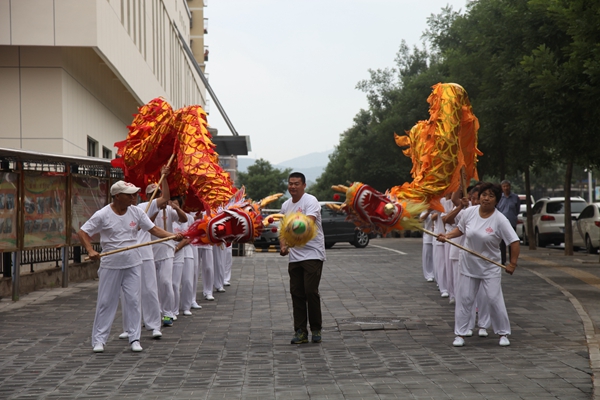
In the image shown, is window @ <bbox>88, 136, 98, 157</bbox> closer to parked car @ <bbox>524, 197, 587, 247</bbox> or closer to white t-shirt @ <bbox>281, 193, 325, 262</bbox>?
parked car @ <bbox>524, 197, 587, 247</bbox>

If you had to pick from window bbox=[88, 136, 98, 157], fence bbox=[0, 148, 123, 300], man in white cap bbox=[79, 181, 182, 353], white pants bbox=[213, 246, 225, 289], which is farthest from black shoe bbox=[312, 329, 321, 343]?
window bbox=[88, 136, 98, 157]

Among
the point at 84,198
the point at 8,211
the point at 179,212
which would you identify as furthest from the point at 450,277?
the point at 84,198

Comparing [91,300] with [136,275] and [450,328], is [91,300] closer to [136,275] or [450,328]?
[136,275]

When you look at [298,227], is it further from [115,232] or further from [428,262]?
[428,262]

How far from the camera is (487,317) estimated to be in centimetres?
1009

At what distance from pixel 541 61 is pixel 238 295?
6.93m

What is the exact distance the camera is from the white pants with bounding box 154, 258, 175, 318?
11.4m

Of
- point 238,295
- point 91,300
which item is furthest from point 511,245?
point 91,300

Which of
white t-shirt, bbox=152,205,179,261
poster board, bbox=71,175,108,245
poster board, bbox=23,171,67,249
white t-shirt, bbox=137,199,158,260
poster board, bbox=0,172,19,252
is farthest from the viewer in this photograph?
poster board, bbox=71,175,108,245

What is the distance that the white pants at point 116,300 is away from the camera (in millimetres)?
9477

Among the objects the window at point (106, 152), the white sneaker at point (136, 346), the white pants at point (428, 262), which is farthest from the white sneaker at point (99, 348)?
the window at point (106, 152)

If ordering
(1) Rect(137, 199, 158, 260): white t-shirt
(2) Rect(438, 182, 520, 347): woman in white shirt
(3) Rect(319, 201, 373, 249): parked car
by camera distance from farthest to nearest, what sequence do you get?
(3) Rect(319, 201, 373, 249): parked car < (1) Rect(137, 199, 158, 260): white t-shirt < (2) Rect(438, 182, 520, 347): woman in white shirt

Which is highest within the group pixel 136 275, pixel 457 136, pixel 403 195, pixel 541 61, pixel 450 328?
pixel 541 61

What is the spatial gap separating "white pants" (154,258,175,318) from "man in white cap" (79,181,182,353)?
1.67 meters
